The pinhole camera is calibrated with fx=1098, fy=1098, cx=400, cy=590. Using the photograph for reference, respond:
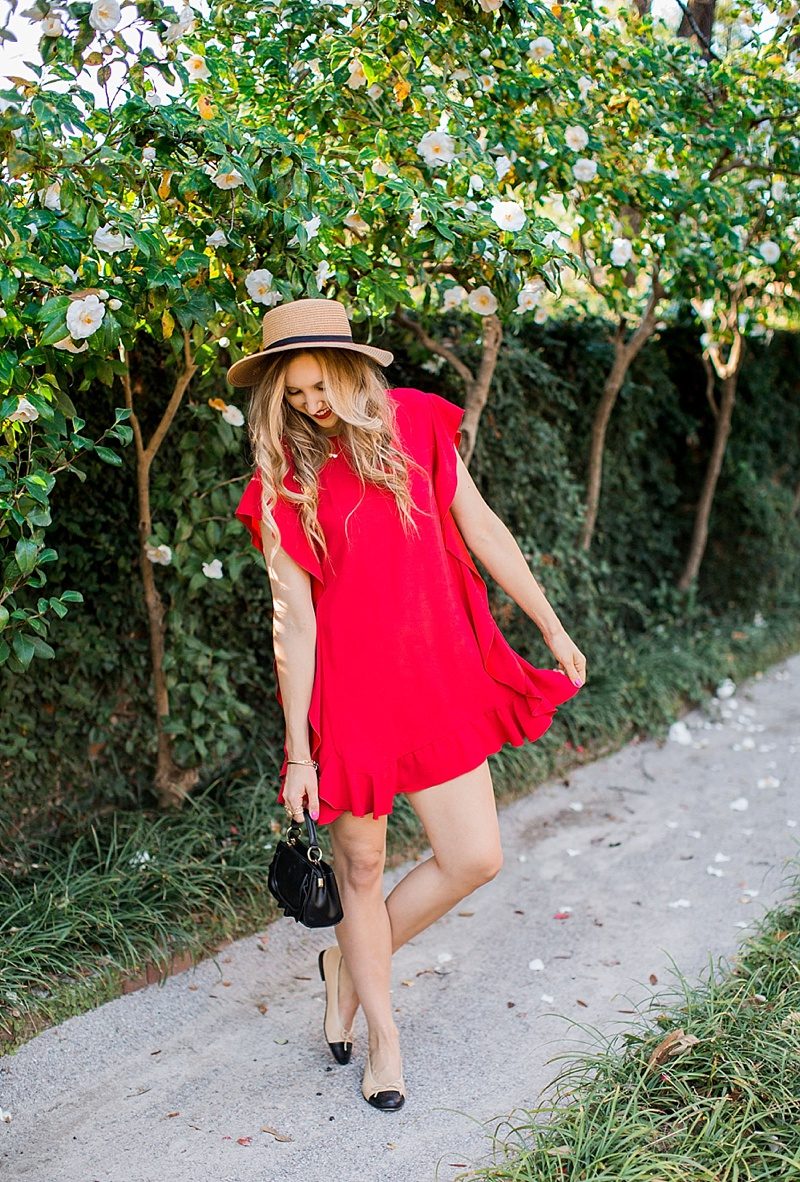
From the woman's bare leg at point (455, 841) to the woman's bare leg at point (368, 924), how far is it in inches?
1.8

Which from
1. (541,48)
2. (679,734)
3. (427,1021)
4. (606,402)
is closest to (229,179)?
(541,48)

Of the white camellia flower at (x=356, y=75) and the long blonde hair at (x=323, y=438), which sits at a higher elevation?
the white camellia flower at (x=356, y=75)

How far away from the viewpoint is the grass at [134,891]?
302 centimetres

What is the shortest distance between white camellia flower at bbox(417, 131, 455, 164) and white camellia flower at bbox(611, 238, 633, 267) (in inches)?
42.6

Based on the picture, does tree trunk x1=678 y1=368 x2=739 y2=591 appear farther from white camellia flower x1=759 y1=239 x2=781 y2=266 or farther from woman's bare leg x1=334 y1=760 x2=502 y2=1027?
woman's bare leg x1=334 y1=760 x2=502 y2=1027

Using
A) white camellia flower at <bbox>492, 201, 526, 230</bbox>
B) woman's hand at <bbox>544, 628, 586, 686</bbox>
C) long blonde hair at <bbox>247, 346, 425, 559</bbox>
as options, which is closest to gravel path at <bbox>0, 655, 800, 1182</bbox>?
woman's hand at <bbox>544, 628, 586, 686</bbox>

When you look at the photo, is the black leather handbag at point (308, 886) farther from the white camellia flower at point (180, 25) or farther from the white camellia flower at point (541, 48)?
the white camellia flower at point (541, 48)

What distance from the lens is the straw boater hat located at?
246cm

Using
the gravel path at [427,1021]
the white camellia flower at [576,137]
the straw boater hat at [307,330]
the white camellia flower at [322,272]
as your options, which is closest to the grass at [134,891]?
the gravel path at [427,1021]

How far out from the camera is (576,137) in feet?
11.9

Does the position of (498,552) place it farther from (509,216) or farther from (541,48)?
(541,48)

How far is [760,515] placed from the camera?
273 inches

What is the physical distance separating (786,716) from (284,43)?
14.0 ft

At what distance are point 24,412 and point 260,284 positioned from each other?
73 cm
